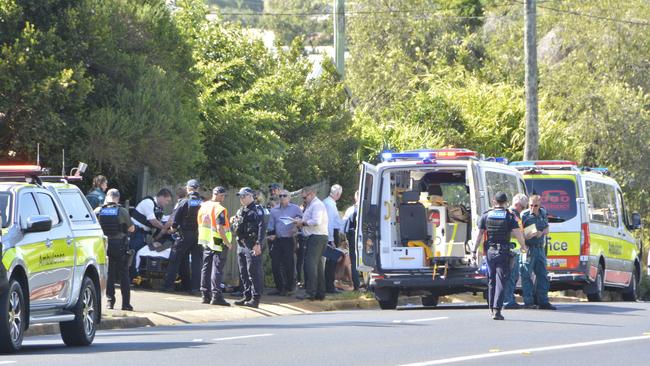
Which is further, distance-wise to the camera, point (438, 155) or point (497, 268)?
point (438, 155)

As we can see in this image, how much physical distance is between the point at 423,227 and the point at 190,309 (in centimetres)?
392

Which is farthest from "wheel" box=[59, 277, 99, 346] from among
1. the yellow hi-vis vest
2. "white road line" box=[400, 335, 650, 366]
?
the yellow hi-vis vest

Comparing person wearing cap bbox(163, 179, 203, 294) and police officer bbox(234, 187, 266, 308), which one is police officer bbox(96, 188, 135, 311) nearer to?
police officer bbox(234, 187, 266, 308)

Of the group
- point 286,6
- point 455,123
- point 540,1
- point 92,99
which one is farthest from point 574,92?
point 286,6

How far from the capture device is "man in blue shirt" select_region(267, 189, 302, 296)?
2303cm

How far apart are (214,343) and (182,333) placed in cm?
192

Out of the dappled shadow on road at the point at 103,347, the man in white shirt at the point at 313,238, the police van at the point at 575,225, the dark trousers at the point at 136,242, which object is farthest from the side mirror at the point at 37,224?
the police van at the point at 575,225

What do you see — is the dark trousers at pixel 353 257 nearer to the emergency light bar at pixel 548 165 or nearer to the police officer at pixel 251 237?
the emergency light bar at pixel 548 165

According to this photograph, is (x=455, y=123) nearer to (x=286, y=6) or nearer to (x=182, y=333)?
(x=182, y=333)

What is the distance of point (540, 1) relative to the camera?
6059 cm

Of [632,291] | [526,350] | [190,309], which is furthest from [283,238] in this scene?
[526,350]

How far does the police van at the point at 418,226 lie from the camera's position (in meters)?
21.3

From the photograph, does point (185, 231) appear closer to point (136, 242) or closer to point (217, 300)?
point (136, 242)

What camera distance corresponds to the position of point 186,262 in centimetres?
2266
